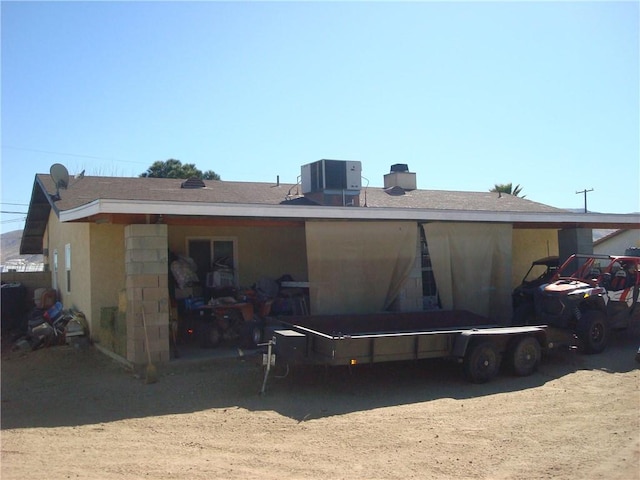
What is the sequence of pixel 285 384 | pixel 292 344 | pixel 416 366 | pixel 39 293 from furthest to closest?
pixel 39 293 < pixel 416 366 < pixel 285 384 < pixel 292 344

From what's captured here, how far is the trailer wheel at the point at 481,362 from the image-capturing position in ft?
32.6

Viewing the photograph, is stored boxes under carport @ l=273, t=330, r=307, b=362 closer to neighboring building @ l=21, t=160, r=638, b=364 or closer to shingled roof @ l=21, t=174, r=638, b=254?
neighboring building @ l=21, t=160, r=638, b=364

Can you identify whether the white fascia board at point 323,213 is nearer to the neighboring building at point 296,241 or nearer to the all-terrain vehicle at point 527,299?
the neighboring building at point 296,241

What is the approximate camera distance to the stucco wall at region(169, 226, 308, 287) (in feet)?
48.3

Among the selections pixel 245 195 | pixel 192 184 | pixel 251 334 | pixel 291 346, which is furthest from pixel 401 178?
pixel 291 346

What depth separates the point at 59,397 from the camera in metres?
9.22

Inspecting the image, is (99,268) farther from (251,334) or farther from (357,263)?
(357,263)

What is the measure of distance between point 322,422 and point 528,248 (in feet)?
40.2

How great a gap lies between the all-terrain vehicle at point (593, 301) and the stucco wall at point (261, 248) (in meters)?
6.20

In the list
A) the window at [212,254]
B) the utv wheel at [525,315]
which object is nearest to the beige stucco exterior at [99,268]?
the window at [212,254]

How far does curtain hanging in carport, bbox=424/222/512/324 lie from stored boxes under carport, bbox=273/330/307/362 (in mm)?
5311

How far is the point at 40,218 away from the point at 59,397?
11666 mm

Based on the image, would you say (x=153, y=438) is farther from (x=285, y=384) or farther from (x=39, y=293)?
(x=39, y=293)

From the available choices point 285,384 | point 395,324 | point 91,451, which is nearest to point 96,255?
point 285,384
